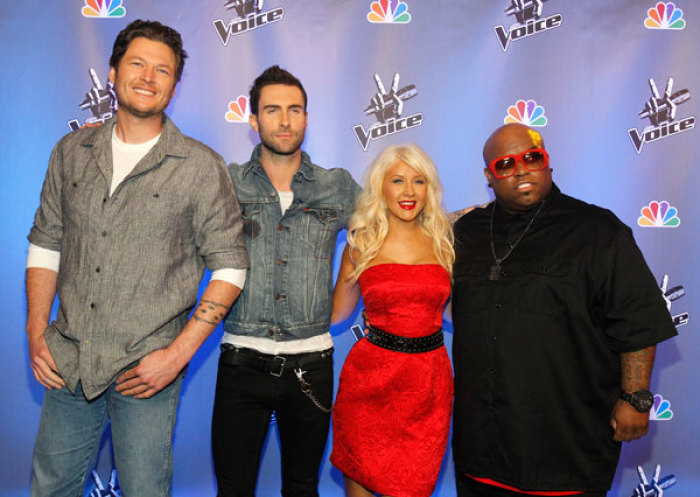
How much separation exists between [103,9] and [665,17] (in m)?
3.56

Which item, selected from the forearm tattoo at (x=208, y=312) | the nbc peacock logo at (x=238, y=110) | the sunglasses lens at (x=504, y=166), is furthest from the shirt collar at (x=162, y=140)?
the nbc peacock logo at (x=238, y=110)

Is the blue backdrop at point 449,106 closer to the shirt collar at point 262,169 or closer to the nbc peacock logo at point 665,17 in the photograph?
the nbc peacock logo at point 665,17

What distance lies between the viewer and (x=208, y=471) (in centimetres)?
359

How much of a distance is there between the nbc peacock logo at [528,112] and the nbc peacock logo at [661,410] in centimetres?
195

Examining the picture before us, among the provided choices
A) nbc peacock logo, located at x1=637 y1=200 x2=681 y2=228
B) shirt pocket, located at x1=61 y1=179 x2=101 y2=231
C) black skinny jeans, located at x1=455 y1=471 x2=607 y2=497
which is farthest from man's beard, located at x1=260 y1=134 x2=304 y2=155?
nbc peacock logo, located at x1=637 y1=200 x2=681 y2=228

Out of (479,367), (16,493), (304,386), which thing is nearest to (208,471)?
(16,493)

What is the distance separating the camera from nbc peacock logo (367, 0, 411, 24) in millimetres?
3451

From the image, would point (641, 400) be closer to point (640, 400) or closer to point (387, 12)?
point (640, 400)

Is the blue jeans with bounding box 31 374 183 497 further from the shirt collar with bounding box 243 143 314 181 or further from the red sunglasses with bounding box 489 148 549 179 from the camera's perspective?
the red sunglasses with bounding box 489 148 549 179

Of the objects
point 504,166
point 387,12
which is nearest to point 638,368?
point 504,166

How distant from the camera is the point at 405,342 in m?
2.39

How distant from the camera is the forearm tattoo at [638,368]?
6.77 ft

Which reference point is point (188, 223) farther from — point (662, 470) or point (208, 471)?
point (662, 470)

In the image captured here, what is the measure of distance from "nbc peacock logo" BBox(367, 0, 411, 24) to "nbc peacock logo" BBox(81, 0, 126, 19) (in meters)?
1.57
